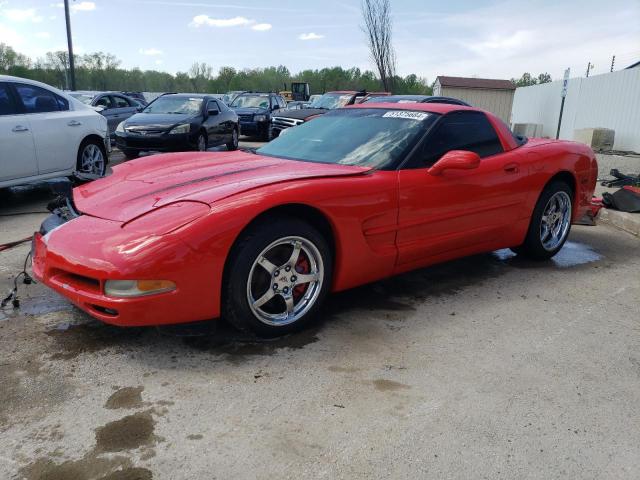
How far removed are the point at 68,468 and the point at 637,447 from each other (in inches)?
88.6

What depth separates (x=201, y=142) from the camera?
11469 millimetres

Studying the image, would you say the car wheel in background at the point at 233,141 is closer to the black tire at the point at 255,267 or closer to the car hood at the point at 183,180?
the car hood at the point at 183,180

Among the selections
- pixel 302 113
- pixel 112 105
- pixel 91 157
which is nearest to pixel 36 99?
pixel 91 157

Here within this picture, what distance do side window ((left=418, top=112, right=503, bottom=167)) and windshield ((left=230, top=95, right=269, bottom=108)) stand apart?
1457 centimetres

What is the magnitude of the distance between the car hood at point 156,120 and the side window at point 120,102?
3164 mm

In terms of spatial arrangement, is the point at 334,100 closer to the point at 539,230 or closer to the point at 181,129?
the point at 181,129

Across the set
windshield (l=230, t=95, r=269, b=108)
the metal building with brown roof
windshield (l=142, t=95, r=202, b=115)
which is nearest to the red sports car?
windshield (l=142, t=95, r=202, b=115)

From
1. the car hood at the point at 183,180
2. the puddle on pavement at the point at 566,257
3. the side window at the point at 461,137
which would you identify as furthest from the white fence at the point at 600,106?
the car hood at the point at 183,180

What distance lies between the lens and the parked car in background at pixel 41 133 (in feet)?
19.9

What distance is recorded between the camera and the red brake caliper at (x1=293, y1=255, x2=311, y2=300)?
3102 mm

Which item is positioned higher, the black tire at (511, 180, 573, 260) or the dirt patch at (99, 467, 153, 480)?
the black tire at (511, 180, 573, 260)

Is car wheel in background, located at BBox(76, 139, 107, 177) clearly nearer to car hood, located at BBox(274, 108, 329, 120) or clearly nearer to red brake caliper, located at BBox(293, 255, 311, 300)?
red brake caliper, located at BBox(293, 255, 311, 300)

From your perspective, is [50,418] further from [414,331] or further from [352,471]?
[414,331]

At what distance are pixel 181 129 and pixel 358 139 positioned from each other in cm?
786
